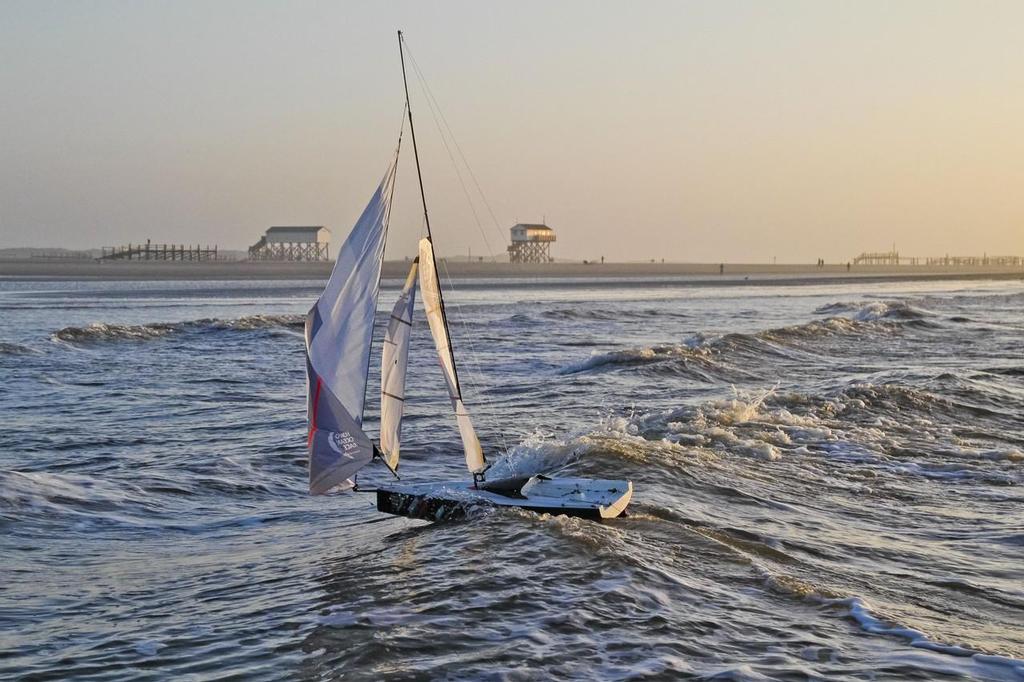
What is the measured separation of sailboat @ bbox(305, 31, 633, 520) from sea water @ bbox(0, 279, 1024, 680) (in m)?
0.44

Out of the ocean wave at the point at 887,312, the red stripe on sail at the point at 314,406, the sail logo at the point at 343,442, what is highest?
the red stripe on sail at the point at 314,406

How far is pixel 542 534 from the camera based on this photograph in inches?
462

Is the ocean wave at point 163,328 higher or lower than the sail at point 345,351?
lower

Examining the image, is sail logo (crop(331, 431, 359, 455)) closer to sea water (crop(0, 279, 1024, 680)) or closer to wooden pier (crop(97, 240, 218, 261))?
sea water (crop(0, 279, 1024, 680))

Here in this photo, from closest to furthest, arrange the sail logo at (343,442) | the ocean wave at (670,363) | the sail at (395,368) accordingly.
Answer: the sail logo at (343,442) → the sail at (395,368) → the ocean wave at (670,363)

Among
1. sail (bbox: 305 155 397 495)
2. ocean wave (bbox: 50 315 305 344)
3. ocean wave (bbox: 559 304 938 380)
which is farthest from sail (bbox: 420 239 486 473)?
ocean wave (bbox: 50 315 305 344)

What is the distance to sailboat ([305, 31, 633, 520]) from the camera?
1145cm

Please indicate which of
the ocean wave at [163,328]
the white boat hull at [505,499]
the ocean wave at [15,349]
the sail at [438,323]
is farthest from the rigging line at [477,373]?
the ocean wave at [15,349]

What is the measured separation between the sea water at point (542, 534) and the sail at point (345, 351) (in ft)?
3.51

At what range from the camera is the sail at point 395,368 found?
1198cm

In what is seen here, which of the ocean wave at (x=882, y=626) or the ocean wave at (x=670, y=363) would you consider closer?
the ocean wave at (x=882, y=626)

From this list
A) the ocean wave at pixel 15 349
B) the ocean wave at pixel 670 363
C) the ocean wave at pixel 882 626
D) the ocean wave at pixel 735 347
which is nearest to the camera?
the ocean wave at pixel 882 626

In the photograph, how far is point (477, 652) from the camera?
27.8 ft

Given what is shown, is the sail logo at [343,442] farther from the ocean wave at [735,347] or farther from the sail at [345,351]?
the ocean wave at [735,347]
